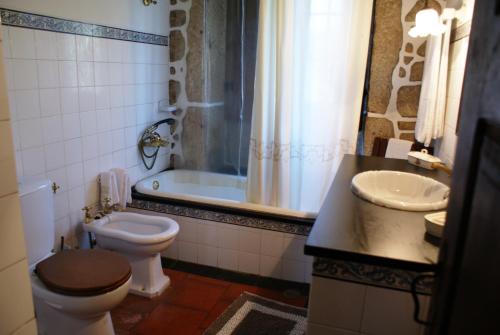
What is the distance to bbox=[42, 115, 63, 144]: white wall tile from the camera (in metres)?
2.29

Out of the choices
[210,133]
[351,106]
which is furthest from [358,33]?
[210,133]

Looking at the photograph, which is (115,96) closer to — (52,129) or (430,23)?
(52,129)

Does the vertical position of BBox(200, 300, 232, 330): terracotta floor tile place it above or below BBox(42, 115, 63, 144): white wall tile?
below

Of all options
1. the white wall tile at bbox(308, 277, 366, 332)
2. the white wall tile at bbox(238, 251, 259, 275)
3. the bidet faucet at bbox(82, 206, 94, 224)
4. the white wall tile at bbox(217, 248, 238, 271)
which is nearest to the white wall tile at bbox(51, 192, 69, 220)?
the bidet faucet at bbox(82, 206, 94, 224)

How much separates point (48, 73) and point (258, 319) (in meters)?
1.86

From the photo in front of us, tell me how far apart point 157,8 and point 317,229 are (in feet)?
8.29

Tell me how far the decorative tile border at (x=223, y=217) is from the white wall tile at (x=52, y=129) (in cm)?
83

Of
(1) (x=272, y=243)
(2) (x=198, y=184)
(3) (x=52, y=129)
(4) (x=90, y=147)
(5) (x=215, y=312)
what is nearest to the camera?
(3) (x=52, y=129)

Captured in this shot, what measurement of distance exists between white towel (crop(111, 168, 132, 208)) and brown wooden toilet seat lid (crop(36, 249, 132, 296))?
0.76 meters

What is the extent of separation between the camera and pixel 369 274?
4.10 feet

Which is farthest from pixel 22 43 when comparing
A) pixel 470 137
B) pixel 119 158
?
pixel 470 137

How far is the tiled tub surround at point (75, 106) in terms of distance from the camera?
2.15 metres

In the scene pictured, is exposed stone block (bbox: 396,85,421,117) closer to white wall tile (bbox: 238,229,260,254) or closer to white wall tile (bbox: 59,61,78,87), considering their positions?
white wall tile (bbox: 238,229,260,254)

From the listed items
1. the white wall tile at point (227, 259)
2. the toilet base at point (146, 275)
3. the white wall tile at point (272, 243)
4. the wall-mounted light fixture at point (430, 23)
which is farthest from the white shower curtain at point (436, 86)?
the toilet base at point (146, 275)
